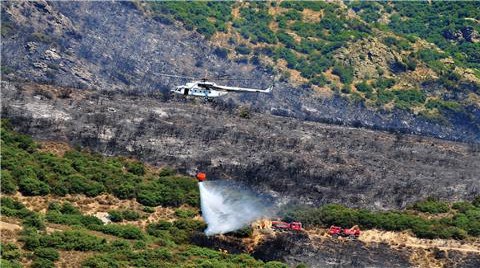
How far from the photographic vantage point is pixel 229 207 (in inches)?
3558

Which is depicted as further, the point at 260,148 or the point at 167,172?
the point at 260,148

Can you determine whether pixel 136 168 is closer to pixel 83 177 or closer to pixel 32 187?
pixel 83 177

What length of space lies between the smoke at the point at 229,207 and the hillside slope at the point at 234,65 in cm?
5638

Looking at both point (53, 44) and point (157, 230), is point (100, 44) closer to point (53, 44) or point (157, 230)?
point (53, 44)

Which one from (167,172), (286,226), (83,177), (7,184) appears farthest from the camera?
(167,172)

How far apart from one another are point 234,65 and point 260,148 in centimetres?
6657

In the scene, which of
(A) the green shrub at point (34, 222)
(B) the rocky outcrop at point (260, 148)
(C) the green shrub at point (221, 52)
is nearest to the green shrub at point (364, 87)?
(C) the green shrub at point (221, 52)

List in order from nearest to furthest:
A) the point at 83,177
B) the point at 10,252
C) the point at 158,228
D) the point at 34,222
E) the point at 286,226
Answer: the point at 10,252
the point at 34,222
the point at 158,228
the point at 286,226
the point at 83,177

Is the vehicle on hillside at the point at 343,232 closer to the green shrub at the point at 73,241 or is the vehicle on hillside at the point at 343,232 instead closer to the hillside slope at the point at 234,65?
the green shrub at the point at 73,241

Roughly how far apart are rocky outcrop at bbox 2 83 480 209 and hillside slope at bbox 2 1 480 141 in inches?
1084

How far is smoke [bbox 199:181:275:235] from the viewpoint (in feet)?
296

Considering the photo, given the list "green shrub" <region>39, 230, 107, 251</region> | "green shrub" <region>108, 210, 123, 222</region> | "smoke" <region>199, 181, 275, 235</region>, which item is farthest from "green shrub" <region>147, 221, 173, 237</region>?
"green shrub" <region>39, 230, 107, 251</region>

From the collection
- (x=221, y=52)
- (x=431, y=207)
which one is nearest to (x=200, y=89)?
(x=431, y=207)

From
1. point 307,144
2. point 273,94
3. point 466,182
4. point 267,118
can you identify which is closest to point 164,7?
point 273,94
